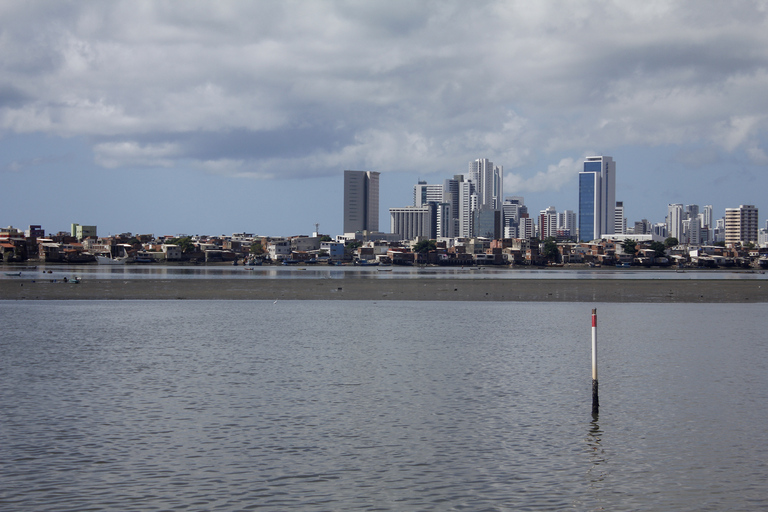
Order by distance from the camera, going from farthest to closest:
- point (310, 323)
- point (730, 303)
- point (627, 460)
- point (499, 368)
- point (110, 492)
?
point (730, 303) < point (310, 323) < point (499, 368) < point (627, 460) < point (110, 492)

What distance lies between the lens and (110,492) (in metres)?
12.9

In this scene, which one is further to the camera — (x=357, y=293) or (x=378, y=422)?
(x=357, y=293)

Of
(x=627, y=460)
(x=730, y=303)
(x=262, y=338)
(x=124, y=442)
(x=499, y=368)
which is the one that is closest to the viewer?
(x=627, y=460)

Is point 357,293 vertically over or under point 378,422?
under

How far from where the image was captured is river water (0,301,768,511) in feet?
42.7

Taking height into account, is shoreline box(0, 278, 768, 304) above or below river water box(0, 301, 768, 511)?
below

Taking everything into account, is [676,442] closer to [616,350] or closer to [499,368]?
[499,368]

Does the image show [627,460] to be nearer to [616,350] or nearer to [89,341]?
[616,350]

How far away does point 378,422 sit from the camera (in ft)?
60.4

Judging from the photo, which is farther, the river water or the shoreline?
the shoreline

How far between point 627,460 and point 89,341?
90.0 feet

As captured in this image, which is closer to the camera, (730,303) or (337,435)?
(337,435)

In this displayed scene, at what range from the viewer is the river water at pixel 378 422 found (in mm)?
13008

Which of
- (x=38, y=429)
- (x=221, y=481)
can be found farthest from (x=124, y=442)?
(x=221, y=481)
